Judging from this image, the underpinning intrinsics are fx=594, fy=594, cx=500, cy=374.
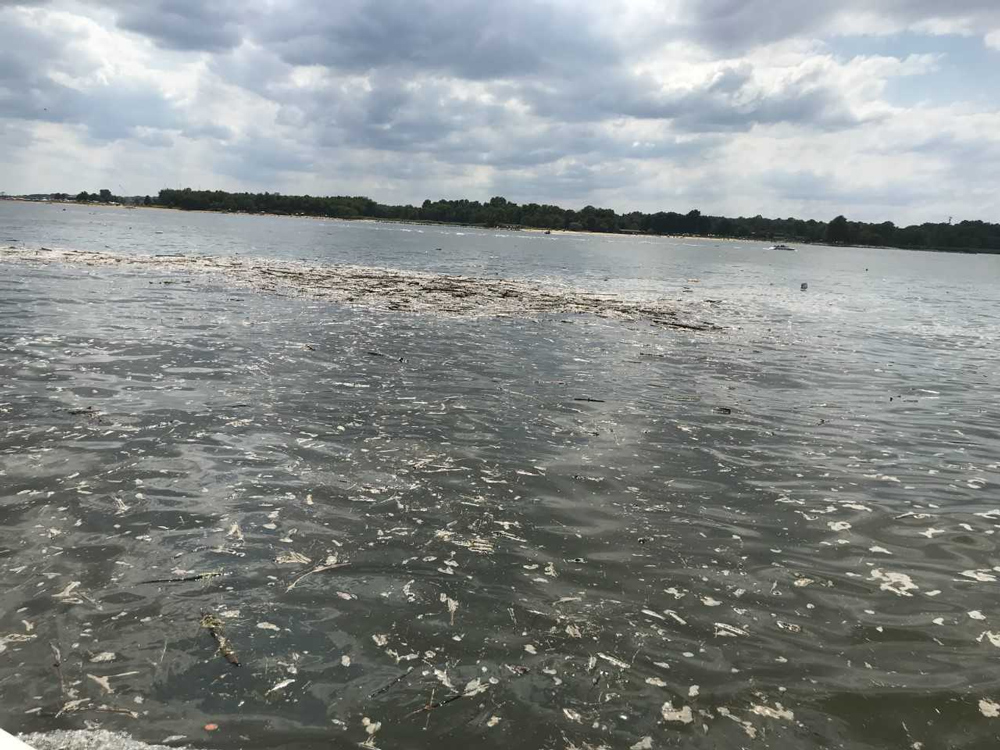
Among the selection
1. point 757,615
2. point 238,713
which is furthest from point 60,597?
point 757,615

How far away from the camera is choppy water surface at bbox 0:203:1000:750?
6023 millimetres

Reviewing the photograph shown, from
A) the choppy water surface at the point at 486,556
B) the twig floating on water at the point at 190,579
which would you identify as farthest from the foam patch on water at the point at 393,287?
the twig floating on water at the point at 190,579

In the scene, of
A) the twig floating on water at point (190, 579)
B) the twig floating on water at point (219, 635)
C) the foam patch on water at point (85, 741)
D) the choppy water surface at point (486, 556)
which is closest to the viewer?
the foam patch on water at point (85, 741)

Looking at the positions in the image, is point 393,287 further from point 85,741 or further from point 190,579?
point 85,741

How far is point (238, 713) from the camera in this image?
5.75 metres

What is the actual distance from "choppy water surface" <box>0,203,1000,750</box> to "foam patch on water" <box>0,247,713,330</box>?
51.3ft

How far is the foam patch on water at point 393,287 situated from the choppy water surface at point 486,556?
15635 millimetres

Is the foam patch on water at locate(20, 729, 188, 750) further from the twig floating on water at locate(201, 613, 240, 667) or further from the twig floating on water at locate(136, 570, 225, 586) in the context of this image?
the twig floating on water at locate(136, 570, 225, 586)

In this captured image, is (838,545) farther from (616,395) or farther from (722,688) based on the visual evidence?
(616,395)

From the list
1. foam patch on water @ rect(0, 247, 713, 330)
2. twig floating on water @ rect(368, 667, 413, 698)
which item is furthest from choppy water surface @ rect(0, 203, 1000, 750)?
foam patch on water @ rect(0, 247, 713, 330)

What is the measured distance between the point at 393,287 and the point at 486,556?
36484mm

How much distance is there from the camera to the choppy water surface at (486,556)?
19.8 ft

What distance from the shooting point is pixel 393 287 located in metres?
43.3

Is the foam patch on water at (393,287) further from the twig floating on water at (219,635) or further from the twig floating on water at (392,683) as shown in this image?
the twig floating on water at (392,683)
